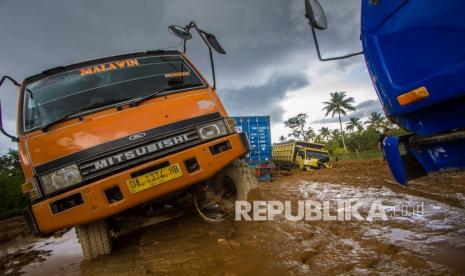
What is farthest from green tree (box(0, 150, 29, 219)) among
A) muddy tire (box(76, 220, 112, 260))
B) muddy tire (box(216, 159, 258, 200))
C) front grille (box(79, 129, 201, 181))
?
muddy tire (box(216, 159, 258, 200))

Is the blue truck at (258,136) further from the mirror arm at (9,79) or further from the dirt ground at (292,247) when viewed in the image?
the mirror arm at (9,79)

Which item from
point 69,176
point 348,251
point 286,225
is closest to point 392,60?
point 348,251

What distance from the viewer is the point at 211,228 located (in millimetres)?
3271

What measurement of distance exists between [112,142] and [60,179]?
569mm

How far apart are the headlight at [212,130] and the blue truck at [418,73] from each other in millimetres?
1267

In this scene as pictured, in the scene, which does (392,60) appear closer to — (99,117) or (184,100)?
(184,100)

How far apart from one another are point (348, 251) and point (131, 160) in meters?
2.08

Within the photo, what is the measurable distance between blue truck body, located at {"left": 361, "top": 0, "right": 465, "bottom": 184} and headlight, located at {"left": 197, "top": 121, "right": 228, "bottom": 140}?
1.53 metres

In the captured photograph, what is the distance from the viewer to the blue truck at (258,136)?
13531 millimetres

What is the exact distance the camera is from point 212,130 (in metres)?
2.94

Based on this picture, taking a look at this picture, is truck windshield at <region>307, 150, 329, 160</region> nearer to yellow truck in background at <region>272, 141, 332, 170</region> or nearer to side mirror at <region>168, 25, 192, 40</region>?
yellow truck in background at <region>272, 141, 332, 170</region>

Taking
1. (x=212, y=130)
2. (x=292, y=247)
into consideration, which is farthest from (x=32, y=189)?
(x=292, y=247)

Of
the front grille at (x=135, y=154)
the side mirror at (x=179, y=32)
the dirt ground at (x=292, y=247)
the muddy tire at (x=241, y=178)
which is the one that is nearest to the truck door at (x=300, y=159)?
the dirt ground at (x=292, y=247)

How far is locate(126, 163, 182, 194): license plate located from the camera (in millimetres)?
2584
